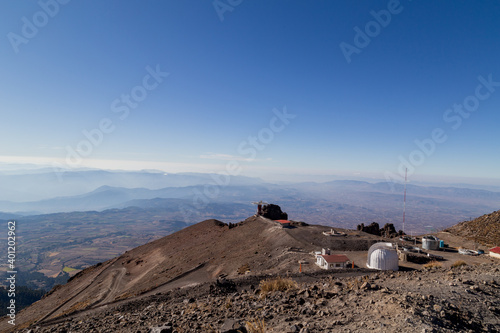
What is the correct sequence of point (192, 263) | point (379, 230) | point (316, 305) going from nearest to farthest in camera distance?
point (316, 305), point (192, 263), point (379, 230)

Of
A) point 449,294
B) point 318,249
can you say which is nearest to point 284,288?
point 449,294

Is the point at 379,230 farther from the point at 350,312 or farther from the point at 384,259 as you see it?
the point at 350,312

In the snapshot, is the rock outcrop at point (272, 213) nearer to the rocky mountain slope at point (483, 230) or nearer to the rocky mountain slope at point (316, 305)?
the rocky mountain slope at point (316, 305)

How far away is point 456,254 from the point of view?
2589cm

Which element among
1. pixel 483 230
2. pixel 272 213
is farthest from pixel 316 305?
pixel 483 230

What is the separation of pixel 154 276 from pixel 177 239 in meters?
16.1

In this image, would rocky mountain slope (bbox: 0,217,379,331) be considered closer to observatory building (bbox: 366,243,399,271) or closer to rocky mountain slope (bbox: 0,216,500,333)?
rocky mountain slope (bbox: 0,216,500,333)

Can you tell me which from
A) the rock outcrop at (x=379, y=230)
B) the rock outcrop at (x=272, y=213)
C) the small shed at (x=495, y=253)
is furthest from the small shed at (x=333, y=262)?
the rock outcrop at (x=272, y=213)

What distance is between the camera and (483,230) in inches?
1286

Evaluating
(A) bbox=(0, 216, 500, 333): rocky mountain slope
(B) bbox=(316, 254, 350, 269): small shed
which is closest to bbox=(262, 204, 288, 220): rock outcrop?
(A) bbox=(0, 216, 500, 333): rocky mountain slope

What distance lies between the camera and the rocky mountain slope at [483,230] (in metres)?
30.2

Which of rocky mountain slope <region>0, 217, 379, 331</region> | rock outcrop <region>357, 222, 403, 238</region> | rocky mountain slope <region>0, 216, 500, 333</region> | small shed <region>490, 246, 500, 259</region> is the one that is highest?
rocky mountain slope <region>0, 216, 500, 333</region>

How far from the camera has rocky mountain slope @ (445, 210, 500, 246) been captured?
3020 cm

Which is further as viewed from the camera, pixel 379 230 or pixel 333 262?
pixel 379 230
